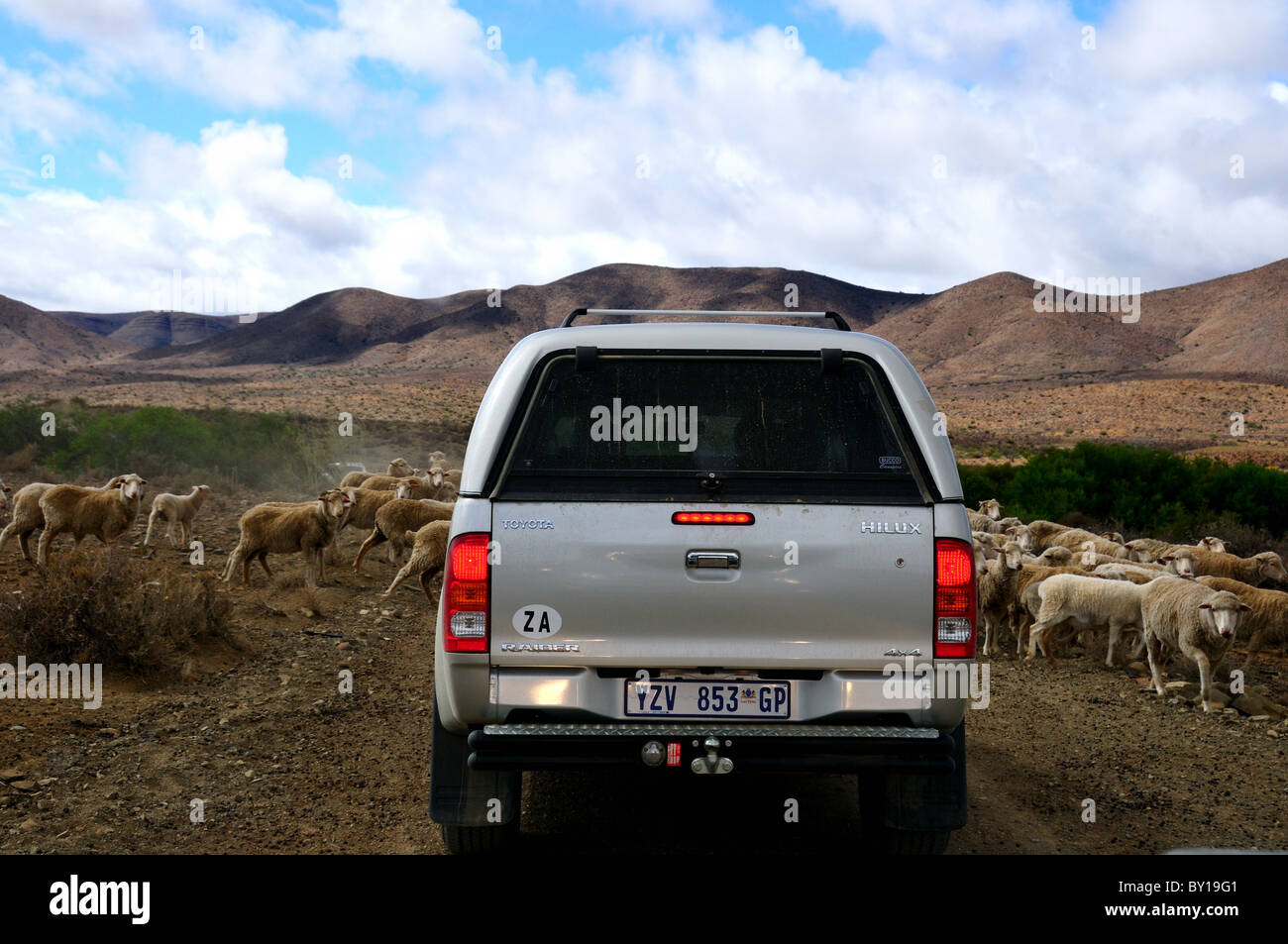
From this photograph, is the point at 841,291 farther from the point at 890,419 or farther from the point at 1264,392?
the point at 890,419

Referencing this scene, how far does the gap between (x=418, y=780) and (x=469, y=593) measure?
2.71 meters

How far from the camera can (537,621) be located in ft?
11.7

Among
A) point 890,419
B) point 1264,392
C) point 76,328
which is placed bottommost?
point 890,419

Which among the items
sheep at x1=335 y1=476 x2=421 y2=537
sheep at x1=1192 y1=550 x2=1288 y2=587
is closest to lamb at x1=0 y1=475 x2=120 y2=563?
sheep at x1=335 y1=476 x2=421 y2=537

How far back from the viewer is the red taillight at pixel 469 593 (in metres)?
3.58

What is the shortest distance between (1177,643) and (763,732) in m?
6.51

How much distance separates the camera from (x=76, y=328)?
15425 centimetres

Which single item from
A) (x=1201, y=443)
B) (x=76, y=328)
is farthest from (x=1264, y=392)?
(x=76, y=328)

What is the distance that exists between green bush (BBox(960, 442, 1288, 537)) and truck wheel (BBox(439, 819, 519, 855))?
17.3 meters

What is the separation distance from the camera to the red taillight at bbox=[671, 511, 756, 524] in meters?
3.59

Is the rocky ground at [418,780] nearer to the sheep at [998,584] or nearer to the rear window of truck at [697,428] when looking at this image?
the sheep at [998,584]

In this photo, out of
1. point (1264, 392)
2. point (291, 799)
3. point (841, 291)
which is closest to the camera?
point (291, 799)

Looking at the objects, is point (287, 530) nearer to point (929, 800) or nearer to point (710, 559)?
point (710, 559)
